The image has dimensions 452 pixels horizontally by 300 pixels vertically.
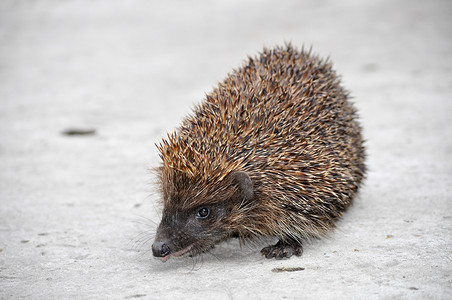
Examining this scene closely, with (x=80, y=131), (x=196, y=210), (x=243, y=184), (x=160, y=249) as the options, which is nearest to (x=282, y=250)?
(x=243, y=184)

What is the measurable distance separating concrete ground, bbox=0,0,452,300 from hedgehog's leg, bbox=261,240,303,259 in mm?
91

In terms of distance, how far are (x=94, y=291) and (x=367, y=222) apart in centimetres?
288

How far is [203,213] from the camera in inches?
199

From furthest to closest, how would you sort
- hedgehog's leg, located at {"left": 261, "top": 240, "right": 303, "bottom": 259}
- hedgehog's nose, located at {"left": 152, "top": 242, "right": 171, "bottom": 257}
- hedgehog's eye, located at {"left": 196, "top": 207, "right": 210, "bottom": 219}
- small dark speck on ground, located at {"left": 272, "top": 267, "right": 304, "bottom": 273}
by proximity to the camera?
1. hedgehog's leg, located at {"left": 261, "top": 240, "right": 303, "bottom": 259}
2. hedgehog's eye, located at {"left": 196, "top": 207, "right": 210, "bottom": 219}
3. small dark speck on ground, located at {"left": 272, "top": 267, "right": 304, "bottom": 273}
4. hedgehog's nose, located at {"left": 152, "top": 242, "right": 171, "bottom": 257}

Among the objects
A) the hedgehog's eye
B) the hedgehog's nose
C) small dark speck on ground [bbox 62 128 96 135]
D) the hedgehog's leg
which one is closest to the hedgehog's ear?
the hedgehog's eye

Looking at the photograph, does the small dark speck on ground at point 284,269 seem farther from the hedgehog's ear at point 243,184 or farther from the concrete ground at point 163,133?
the hedgehog's ear at point 243,184

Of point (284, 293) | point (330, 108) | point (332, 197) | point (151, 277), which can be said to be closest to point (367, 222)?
point (332, 197)

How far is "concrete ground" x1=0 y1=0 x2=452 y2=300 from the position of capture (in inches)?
192

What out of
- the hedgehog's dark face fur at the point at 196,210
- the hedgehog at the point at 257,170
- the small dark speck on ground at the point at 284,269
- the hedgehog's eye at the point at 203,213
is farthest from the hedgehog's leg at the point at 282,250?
the hedgehog's eye at the point at 203,213

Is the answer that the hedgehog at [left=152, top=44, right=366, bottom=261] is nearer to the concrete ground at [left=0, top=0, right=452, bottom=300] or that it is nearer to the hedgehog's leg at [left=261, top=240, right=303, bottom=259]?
the hedgehog's leg at [left=261, top=240, right=303, bottom=259]

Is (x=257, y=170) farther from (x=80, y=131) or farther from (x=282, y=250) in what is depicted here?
(x=80, y=131)

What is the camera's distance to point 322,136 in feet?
18.2

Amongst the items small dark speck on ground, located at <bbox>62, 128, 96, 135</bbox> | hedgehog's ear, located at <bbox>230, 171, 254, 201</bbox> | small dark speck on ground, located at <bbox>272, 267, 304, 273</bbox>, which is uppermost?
small dark speck on ground, located at <bbox>62, 128, 96, 135</bbox>

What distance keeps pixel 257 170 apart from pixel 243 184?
0.59ft
